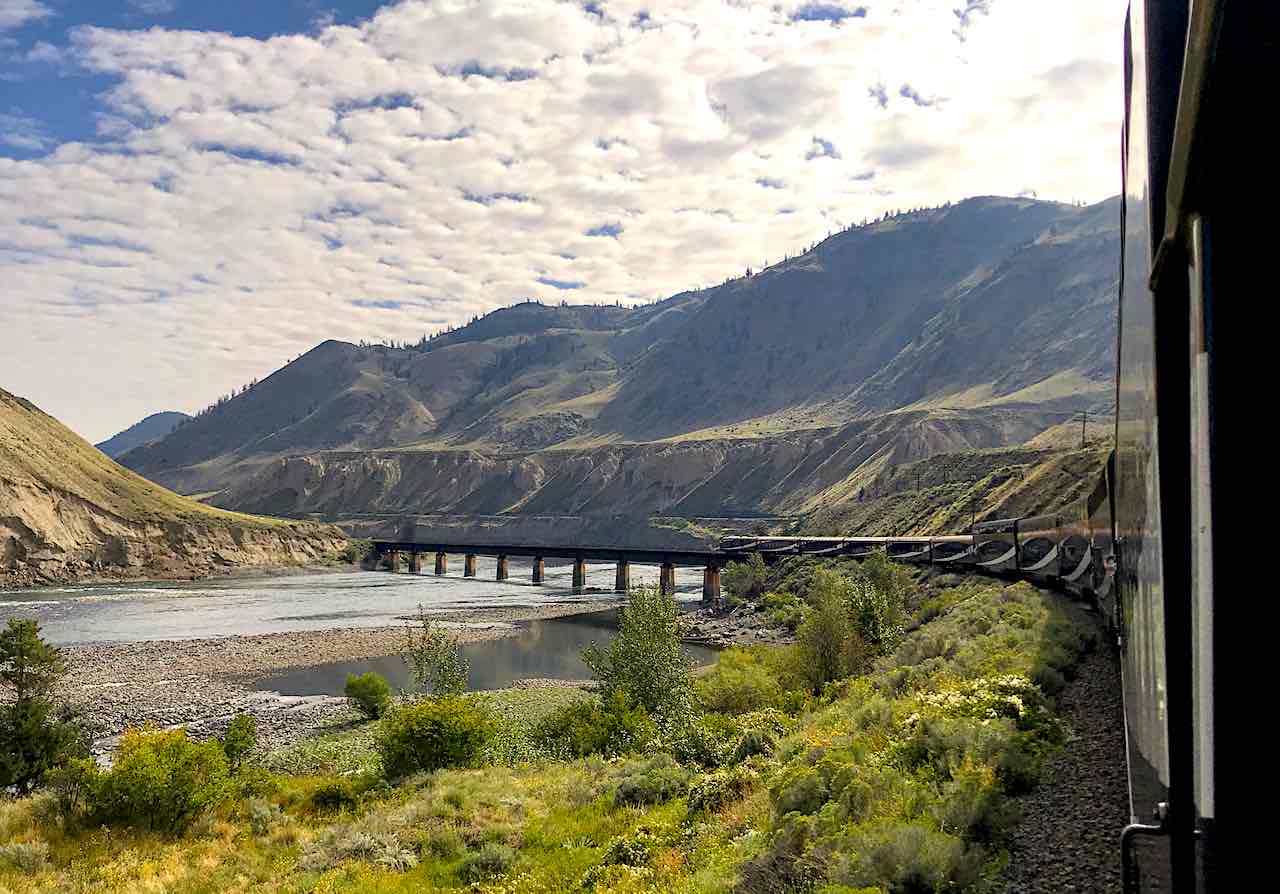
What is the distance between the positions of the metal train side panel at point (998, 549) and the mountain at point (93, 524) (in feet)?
343

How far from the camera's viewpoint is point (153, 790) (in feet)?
75.6

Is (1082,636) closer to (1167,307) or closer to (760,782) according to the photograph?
(760,782)

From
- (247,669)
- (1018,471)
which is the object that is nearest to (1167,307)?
(247,669)

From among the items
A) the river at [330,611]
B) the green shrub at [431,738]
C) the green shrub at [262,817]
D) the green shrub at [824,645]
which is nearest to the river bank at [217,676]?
the river at [330,611]

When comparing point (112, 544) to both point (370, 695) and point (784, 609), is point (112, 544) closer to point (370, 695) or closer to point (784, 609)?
point (370, 695)

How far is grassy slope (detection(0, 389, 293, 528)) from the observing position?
372 feet

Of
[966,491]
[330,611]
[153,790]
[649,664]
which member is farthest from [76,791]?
[966,491]

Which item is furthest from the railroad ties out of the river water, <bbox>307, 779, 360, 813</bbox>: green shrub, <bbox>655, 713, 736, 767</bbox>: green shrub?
<bbox>307, 779, 360, 813</bbox>: green shrub

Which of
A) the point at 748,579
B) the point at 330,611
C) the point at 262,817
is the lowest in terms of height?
the point at 330,611

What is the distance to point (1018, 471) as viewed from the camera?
8438 cm

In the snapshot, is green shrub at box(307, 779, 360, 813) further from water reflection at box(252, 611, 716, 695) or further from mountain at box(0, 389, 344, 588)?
mountain at box(0, 389, 344, 588)

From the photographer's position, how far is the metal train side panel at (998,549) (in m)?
40.6

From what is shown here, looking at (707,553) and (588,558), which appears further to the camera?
(588,558)

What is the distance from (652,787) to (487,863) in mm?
4617
